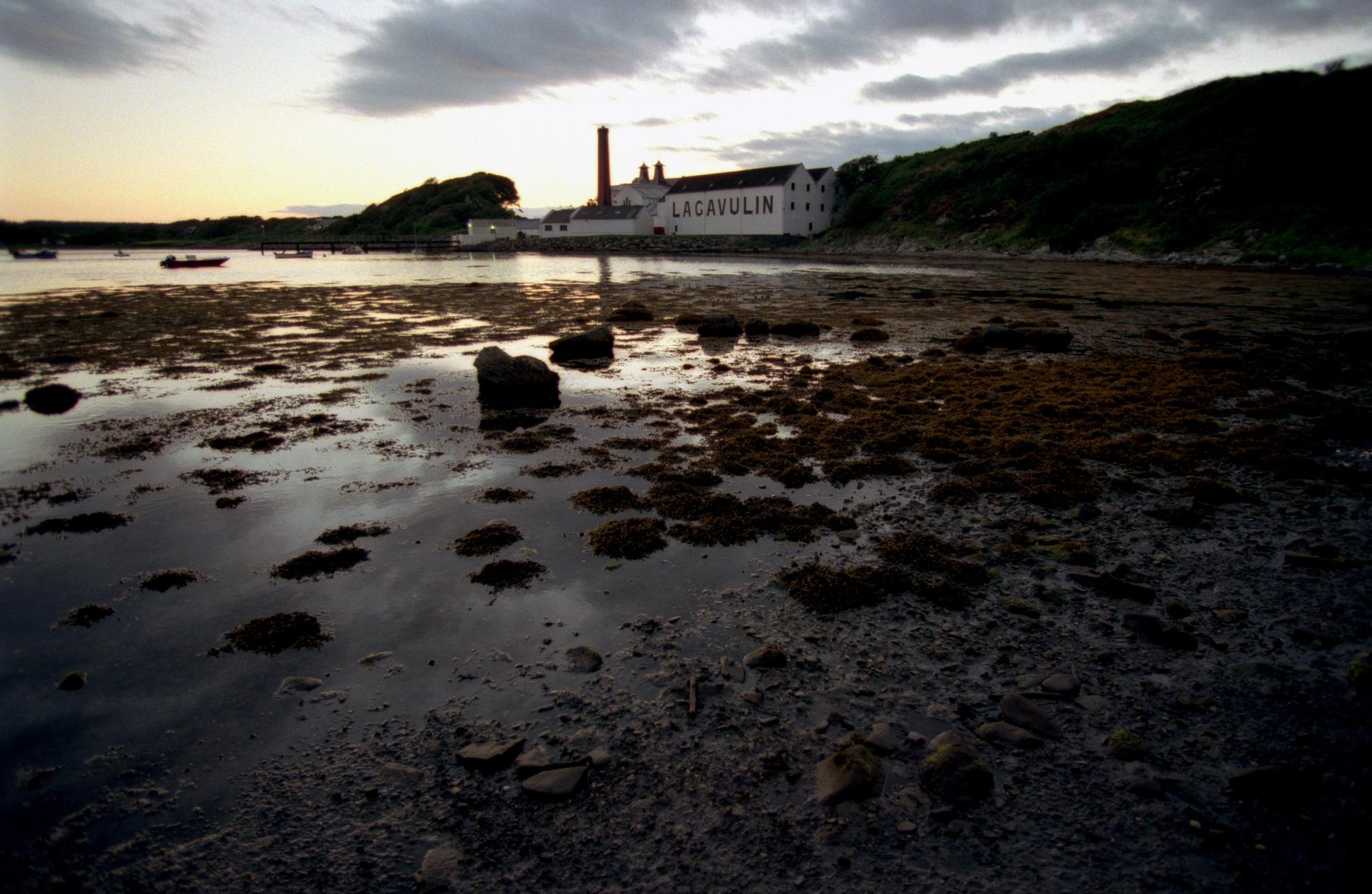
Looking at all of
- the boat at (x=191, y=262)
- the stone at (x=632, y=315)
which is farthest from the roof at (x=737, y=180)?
the stone at (x=632, y=315)

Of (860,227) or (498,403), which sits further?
(860,227)

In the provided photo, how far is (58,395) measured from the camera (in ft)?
44.8

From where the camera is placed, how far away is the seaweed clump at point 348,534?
7316 mm

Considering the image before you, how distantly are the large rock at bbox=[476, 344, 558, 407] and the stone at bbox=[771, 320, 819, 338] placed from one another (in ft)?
35.7

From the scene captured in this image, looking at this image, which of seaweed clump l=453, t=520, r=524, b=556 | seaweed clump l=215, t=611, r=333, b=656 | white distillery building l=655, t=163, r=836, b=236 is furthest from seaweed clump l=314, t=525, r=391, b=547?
white distillery building l=655, t=163, r=836, b=236

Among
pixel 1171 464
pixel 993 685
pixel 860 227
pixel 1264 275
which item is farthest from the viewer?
pixel 860 227

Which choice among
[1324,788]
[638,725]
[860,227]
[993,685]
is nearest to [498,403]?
[638,725]

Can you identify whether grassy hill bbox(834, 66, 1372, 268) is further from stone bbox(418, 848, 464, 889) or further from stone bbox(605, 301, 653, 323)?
stone bbox(418, 848, 464, 889)

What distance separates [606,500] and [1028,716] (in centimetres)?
528

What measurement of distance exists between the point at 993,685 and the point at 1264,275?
4804 cm

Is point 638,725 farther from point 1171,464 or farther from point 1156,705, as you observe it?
point 1171,464

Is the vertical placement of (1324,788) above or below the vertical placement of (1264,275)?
below

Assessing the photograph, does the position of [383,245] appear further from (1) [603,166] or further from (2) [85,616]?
(2) [85,616]

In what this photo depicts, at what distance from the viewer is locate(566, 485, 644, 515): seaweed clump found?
322 inches
